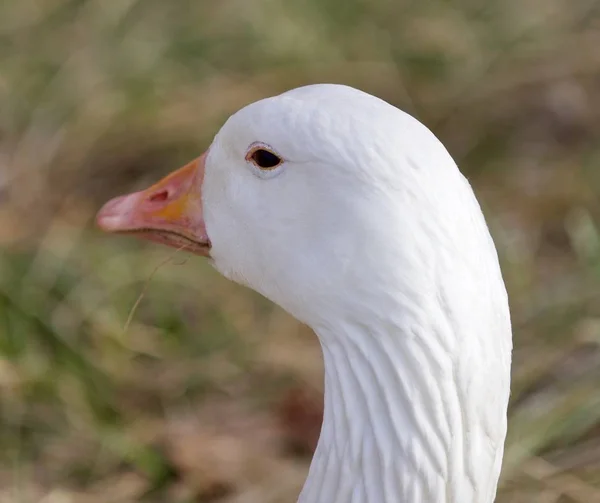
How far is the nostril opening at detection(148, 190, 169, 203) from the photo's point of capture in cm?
129

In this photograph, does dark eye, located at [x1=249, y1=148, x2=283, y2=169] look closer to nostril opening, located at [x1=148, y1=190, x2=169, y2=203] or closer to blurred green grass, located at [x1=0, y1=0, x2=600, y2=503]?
nostril opening, located at [x1=148, y1=190, x2=169, y2=203]

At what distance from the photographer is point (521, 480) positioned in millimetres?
1759

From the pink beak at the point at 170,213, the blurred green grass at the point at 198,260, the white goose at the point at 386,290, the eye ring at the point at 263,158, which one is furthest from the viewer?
the blurred green grass at the point at 198,260

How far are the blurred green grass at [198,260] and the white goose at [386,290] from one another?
1.68 ft

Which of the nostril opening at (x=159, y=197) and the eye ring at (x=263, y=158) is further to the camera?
the nostril opening at (x=159, y=197)

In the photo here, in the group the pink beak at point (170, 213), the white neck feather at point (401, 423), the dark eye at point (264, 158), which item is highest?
the pink beak at point (170, 213)

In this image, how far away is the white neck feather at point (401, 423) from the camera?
96cm

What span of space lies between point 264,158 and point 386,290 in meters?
0.23

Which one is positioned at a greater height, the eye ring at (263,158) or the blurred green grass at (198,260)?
the blurred green grass at (198,260)

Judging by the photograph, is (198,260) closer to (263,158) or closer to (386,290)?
(263,158)

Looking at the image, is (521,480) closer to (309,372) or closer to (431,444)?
(309,372)

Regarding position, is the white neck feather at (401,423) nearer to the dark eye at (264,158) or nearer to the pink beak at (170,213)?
the dark eye at (264,158)

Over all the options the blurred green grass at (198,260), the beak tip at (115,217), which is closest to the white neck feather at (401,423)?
the beak tip at (115,217)

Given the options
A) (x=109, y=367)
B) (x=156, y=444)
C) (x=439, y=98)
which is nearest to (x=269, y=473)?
(x=156, y=444)
